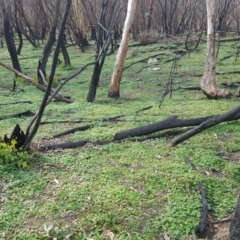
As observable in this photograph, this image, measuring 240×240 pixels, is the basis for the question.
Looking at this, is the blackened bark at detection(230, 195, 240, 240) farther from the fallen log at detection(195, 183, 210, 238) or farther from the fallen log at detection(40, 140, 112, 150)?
the fallen log at detection(40, 140, 112, 150)

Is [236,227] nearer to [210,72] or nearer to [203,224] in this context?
[203,224]

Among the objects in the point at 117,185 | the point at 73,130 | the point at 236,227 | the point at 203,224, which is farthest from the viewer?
the point at 73,130

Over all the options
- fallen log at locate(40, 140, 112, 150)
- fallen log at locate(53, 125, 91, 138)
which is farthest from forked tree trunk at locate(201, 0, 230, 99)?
fallen log at locate(40, 140, 112, 150)

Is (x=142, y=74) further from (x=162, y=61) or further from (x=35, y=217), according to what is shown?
(x=35, y=217)

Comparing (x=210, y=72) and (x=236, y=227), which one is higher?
(x=210, y=72)

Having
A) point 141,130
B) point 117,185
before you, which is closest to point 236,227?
point 117,185

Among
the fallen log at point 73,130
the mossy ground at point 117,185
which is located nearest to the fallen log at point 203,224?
the mossy ground at point 117,185

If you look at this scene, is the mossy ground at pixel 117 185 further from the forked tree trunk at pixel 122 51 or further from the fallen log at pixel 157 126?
the forked tree trunk at pixel 122 51

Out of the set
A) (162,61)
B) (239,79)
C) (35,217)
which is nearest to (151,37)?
(162,61)

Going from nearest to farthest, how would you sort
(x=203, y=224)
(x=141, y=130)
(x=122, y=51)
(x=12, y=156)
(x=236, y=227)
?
(x=236, y=227) < (x=203, y=224) < (x=12, y=156) < (x=141, y=130) < (x=122, y=51)

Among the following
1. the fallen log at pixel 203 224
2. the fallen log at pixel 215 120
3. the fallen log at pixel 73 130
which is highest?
the fallen log at pixel 215 120

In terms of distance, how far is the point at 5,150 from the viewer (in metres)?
3.87

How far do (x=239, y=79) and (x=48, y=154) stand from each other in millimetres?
6991

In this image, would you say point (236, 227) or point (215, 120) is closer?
point (236, 227)
